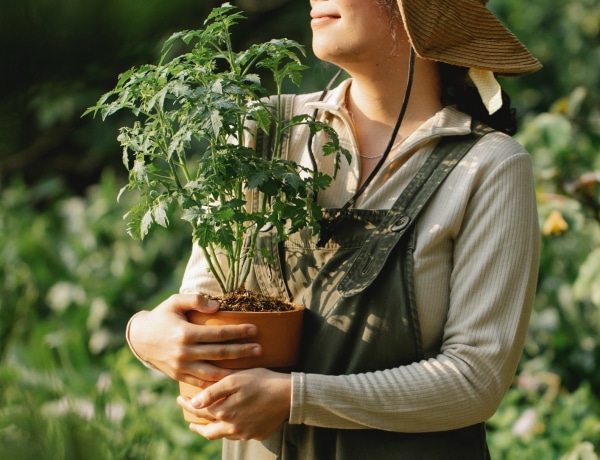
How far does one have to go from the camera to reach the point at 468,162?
1.43m

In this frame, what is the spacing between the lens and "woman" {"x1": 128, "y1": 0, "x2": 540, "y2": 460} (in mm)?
1332

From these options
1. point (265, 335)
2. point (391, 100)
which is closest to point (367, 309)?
point (265, 335)

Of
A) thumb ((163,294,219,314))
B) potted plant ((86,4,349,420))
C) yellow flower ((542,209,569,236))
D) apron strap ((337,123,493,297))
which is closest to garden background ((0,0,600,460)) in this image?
yellow flower ((542,209,569,236))

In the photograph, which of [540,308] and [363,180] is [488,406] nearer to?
[363,180]

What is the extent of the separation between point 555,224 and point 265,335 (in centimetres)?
153

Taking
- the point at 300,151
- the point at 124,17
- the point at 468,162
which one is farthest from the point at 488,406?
the point at 124,17

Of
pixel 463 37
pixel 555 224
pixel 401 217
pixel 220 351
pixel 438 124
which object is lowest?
pixel 555 224

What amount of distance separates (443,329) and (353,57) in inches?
19.8

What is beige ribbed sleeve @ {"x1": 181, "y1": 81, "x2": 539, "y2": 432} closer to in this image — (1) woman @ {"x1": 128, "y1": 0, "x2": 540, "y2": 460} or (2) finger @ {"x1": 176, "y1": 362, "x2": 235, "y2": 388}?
(1) woman @ {"x1": 128, "y1": 0, "x2": 540, "y2": 460}

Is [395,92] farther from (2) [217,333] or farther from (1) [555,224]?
(1) [555,224]

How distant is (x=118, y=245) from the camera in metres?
4.55

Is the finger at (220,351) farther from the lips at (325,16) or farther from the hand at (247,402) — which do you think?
the lips at (325,16)

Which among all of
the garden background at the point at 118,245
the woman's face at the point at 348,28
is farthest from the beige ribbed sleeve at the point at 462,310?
the garden background at the point at 118,245

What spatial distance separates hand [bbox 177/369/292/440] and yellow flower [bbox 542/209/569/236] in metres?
1.54
